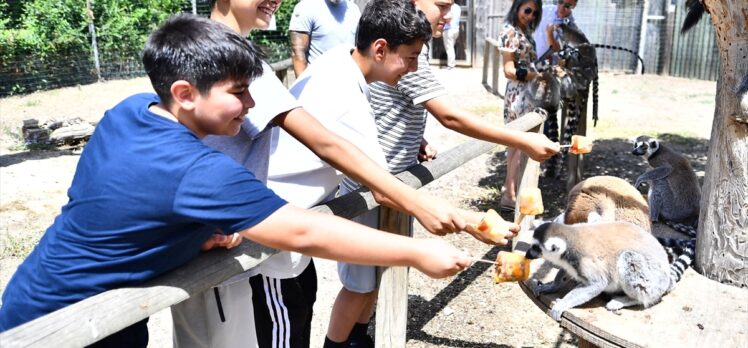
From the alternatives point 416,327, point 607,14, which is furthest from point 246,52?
point 607,14

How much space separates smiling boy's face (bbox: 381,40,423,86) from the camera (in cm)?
204

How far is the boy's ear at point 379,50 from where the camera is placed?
6.72 ft

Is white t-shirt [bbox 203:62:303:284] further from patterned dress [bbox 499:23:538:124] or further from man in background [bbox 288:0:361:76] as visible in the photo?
patterned dress [bbox 499:23:538:124]

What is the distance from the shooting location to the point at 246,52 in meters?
1.37

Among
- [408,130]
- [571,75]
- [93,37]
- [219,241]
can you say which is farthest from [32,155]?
[219,241]

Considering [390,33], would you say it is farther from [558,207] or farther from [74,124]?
[74,124]

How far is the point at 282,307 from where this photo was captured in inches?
83.5

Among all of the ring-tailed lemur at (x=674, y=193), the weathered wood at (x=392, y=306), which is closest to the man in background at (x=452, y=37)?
the ring-tailed lemur at (x=674, y=193)

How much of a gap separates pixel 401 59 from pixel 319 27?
2994 mm

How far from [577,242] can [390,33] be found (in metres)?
1.00

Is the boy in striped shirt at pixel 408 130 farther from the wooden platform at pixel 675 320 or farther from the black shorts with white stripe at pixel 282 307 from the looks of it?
the wooden platform at pixel 675 320

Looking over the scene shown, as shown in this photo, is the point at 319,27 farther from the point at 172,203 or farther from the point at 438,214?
the point at 172,203

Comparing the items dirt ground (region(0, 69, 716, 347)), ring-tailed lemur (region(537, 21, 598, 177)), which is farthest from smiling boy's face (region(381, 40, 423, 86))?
ring-tailed lemur (region(537, 21, 598, 177))

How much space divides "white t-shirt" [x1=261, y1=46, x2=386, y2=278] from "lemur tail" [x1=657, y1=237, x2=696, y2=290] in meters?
1.28
